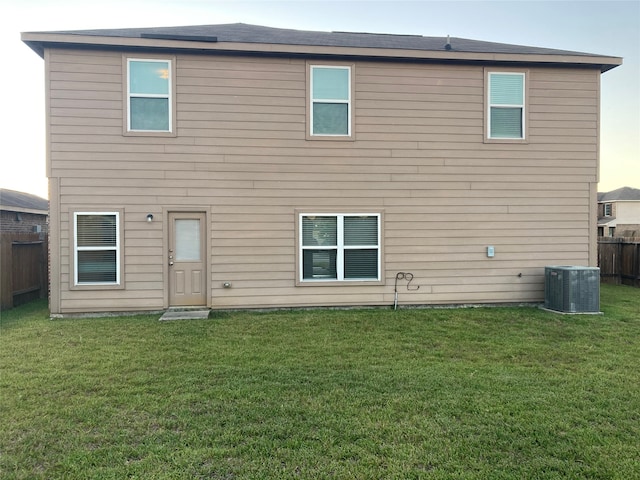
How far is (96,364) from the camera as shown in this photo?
15.0ft

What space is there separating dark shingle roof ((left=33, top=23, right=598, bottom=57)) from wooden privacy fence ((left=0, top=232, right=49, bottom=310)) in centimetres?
443

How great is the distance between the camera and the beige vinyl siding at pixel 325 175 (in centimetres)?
730

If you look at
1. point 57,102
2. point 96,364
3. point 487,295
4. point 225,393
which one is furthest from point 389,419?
point 57,102

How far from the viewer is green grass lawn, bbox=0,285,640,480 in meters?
2.61

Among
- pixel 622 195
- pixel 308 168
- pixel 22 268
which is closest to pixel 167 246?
pixel 308 168

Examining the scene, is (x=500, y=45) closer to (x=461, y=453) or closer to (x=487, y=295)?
(x=487, y=295)

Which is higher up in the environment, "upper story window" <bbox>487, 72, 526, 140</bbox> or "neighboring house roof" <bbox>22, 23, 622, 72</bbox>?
"neighboring house roof" <bbox>22, 23, 622, 72</bbox>

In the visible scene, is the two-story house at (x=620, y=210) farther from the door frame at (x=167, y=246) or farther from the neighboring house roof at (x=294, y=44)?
the door frame at (x=167, y=246)

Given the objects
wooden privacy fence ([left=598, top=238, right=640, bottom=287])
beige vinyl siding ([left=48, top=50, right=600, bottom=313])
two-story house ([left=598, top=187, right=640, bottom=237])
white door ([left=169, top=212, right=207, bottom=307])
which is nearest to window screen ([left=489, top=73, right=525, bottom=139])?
beige vinyl siding ([left=48, top=50, right=600, bottom=313])

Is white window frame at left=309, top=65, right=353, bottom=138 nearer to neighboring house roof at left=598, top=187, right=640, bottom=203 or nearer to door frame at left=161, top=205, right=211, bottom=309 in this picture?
door frame at left=161, top=205, right=211, bottom=309

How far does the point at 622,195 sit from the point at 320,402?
40.7m

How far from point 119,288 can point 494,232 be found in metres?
7.39

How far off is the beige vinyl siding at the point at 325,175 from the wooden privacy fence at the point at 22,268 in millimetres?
1765

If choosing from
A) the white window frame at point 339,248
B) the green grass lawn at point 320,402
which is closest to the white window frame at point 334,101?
the white window frame at point 339,248
